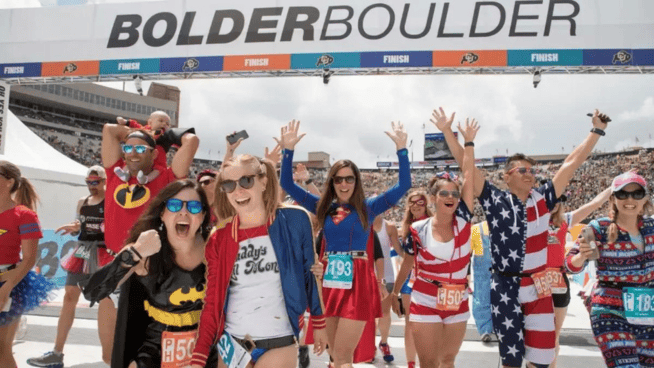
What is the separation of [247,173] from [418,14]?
11.1m

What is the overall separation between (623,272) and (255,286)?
2612mm

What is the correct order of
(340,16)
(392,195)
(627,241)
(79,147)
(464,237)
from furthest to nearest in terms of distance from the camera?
(79,147), (340,16), (392,195), (464,237), (627,241)

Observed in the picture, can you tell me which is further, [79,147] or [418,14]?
[79,147]

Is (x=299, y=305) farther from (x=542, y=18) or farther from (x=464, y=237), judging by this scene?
(x=542, y=18)

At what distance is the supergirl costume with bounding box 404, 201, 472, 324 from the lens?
370cm

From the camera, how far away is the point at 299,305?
2.51 meters

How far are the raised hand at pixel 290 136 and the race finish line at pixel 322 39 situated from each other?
29.1 ft

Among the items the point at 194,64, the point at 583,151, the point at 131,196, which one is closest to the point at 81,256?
the point at 131,196

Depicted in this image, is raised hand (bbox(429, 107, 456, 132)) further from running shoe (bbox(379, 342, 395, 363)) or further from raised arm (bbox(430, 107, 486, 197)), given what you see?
running shoe (bbox(379, 342, 395, 363))

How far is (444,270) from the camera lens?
3.80 meters

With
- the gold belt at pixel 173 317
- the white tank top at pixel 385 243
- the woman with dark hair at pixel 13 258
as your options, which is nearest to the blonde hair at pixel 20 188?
the woman with dark hair at pixel 13 258

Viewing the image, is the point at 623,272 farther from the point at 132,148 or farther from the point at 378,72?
the point at 378,72

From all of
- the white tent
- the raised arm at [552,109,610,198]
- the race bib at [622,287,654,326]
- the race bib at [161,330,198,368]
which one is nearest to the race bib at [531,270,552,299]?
the race bib at [622,287,654,326]

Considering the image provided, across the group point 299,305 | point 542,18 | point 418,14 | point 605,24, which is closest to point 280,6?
point 418,14
